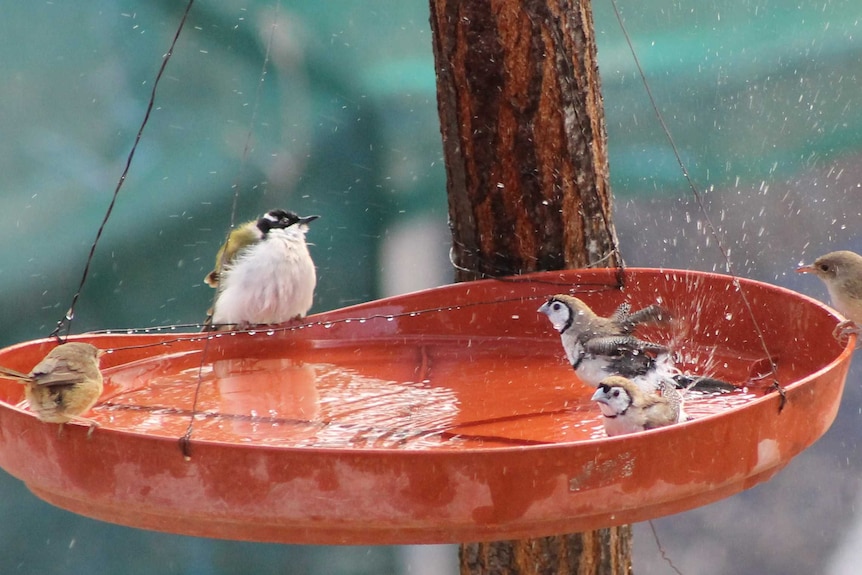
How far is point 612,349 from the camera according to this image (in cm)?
293

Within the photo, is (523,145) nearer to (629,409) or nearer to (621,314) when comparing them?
(621,314)

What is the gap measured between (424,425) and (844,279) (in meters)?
1.86

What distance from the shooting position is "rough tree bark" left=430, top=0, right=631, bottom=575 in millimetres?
3502

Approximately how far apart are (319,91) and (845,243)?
3.17 meters

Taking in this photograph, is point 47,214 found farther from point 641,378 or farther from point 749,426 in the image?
point 749,426

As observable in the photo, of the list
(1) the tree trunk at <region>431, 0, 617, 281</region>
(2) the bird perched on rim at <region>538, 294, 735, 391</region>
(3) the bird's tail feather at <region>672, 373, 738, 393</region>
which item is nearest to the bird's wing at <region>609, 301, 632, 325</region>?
(2) the bird perched on rim at <region>538, 294, 735, 391</region>

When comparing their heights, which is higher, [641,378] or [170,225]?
[170,225]

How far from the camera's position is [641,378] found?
2922 millimetres

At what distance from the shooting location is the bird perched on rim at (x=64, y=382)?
7.59ft

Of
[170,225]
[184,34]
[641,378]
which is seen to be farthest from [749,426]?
[184,34]

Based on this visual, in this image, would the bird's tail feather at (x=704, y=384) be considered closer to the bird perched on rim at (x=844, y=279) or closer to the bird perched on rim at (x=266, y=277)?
the bird perched on rim at (x=844, y=279)

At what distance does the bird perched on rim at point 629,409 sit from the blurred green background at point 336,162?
272 cm

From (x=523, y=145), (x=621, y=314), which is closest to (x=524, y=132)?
(x=523, y=145)

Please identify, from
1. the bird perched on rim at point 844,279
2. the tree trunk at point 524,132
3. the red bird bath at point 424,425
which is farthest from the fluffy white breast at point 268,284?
the bird perched on rim at point 844,279
